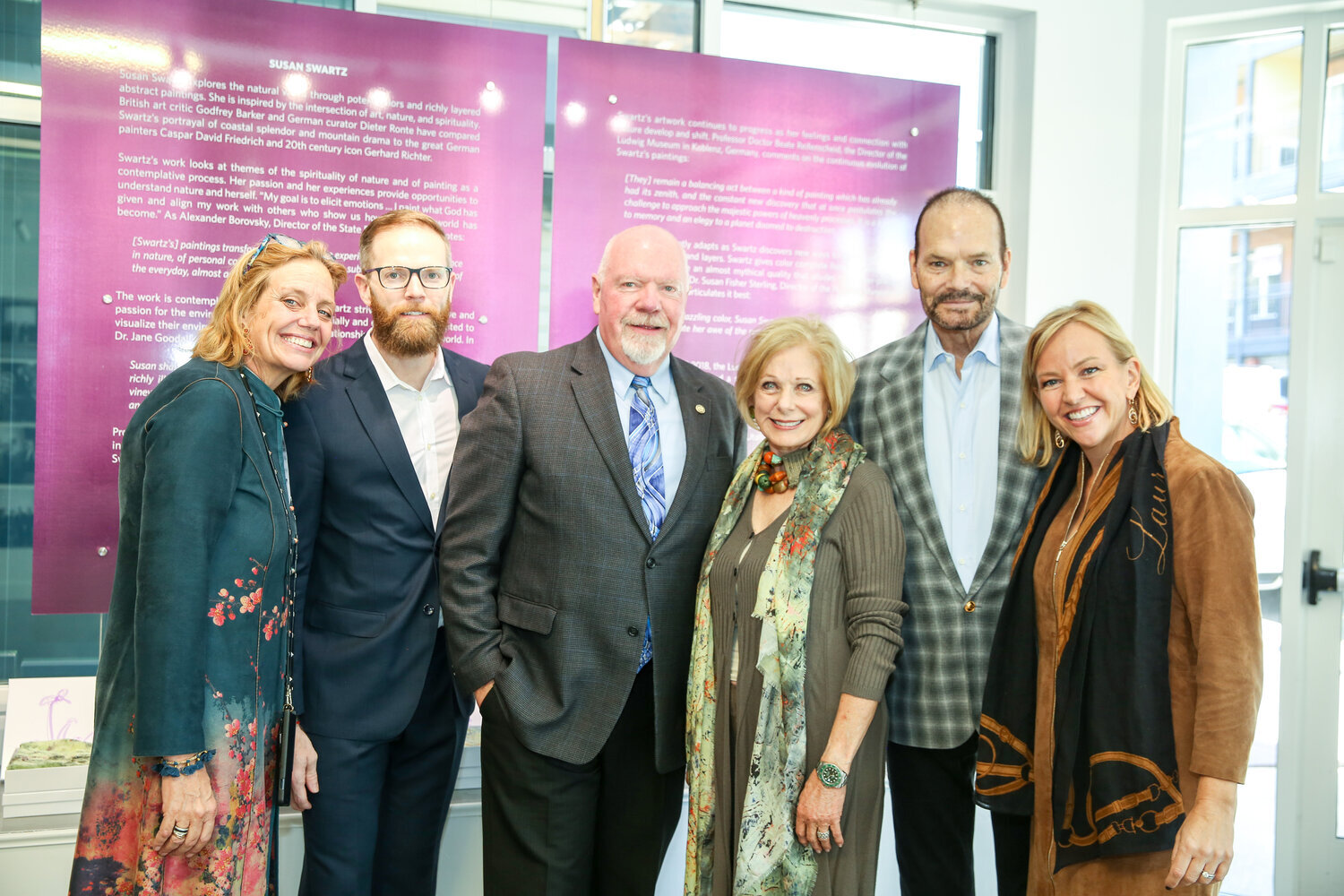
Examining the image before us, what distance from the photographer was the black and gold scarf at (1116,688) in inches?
68.7

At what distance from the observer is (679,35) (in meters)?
3.36

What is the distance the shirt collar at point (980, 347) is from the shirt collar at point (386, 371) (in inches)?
52.1

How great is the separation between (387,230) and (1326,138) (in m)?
3.57

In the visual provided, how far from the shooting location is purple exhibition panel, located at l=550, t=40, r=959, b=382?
311 cm

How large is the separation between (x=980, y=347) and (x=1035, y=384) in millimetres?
286

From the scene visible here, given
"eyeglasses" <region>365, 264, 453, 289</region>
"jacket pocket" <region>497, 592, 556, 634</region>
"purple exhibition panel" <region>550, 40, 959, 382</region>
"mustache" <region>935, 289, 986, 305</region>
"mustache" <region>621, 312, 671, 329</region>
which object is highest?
"purple exhibition panel" <region>550, 40, 959, 382</region>

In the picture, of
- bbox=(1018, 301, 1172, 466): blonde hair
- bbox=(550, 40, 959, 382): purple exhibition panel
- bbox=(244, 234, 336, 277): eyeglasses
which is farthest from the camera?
bbox=(550, 40, 959, 382): purple exhibition panel

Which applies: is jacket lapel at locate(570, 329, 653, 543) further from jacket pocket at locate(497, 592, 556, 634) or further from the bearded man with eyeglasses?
the bearded man with eyeglasses

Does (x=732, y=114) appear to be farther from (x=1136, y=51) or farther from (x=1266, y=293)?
(x=1266, y=293)

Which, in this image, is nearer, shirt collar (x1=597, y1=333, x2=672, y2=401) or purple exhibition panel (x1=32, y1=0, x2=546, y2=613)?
shirt collar (x1=597, y1=333, x2=672, y2=401)

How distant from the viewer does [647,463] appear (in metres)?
2.27

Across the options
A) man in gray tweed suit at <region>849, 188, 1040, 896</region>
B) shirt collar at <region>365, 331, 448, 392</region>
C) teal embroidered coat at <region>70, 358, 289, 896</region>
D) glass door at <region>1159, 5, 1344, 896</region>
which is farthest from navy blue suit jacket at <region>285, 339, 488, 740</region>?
glass door at <region>1159, 5, 1344, 896</region>

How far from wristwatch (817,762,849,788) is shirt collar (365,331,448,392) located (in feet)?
4.64

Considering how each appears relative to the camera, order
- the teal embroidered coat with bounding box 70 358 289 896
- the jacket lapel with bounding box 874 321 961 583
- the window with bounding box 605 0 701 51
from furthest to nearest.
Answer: the window with bounding box 605 0 701 51 < the jacket lapel with bounding box 874 321 961 583 < the teal embroidered coat with bounding box 70 358 289 896
